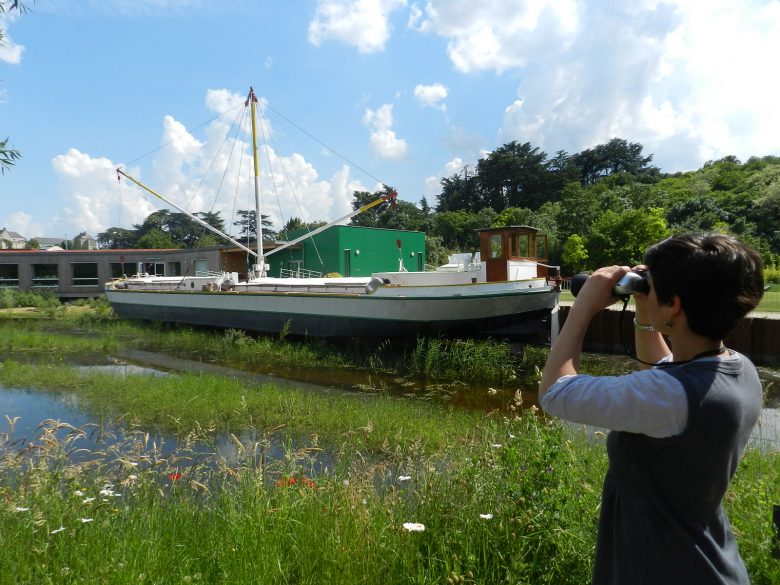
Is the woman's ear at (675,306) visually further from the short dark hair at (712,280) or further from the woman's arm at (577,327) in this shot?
the woman's arm at (577,327)

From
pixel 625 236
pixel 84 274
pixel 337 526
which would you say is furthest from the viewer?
pixel 84 274

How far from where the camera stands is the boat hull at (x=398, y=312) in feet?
45.2

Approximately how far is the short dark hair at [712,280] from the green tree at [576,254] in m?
28.4

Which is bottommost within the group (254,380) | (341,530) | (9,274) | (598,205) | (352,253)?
(254,380)

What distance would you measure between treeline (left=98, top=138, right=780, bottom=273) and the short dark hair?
12.3 metres

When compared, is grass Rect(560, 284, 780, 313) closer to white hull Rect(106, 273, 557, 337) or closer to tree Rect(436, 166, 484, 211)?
white hull Rect(106, 273, 557, 337)

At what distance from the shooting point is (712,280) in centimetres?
124

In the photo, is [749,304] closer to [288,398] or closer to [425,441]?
[425,441]

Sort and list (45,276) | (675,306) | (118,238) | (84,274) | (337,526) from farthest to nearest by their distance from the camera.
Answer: (118,238), (84,274), (45,276), (337,526), (675,306)

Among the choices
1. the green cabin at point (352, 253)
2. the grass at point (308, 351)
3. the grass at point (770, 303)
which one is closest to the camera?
the grass at point (308, 351)

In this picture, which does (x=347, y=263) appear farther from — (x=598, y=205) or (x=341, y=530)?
(x=341, y=530)

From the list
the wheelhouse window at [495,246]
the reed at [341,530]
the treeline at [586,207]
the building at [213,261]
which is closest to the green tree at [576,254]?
the treeline at [586,207]

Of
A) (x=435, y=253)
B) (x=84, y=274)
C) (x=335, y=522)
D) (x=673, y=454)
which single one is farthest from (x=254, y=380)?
(x=435, y=253)

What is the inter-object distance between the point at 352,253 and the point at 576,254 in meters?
11.9
